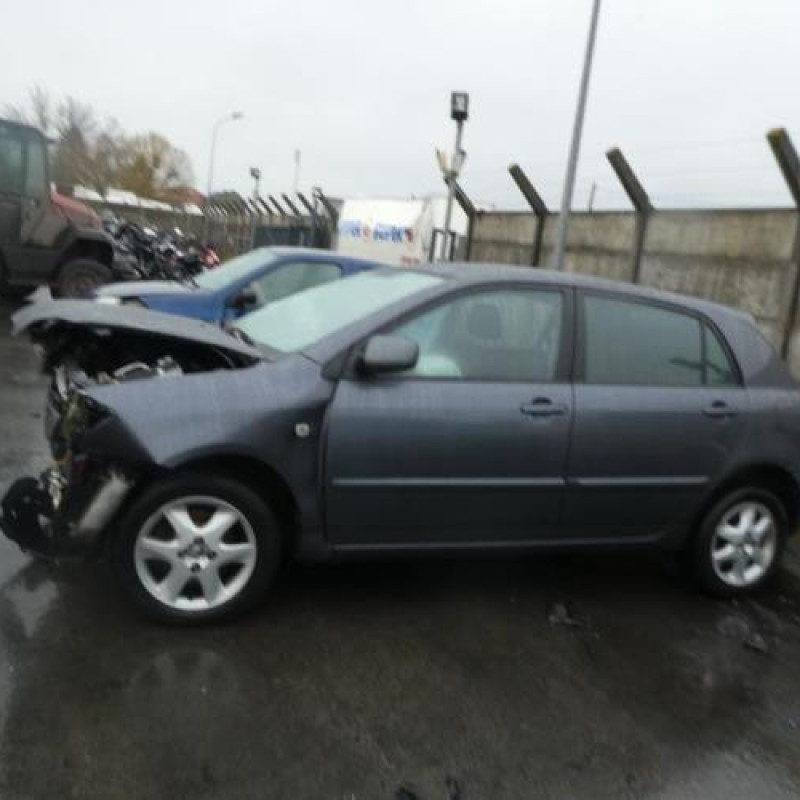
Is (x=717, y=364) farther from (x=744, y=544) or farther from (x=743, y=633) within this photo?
(x=743, y=633)

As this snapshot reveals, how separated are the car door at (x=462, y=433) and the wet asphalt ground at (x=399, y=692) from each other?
1.47 ft

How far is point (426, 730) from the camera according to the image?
314 centimetres

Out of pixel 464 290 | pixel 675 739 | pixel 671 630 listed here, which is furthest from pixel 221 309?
pixel 675 739

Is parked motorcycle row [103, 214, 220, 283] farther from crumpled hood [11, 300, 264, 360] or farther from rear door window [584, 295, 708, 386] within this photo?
rear door window [584, 295, 708, 386]

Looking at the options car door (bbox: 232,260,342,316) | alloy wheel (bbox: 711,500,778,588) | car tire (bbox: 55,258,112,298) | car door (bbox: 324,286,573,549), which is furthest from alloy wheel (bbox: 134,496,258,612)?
car tire (bbox: 55,258,112,298)

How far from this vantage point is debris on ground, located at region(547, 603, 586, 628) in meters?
4.19

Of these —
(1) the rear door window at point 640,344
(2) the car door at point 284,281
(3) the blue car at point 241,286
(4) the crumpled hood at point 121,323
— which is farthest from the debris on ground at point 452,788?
(2) the car door at point 284,281

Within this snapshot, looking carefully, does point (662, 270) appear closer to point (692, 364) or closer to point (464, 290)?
point (692, 364)

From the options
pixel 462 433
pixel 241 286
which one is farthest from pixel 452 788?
pixel 241 286

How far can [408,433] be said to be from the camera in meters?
3.80

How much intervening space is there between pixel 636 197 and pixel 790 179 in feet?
7.78

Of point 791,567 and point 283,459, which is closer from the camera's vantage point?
point 283,459

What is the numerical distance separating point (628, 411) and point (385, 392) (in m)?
1.26

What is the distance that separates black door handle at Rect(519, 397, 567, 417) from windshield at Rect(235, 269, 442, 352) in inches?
28.1
